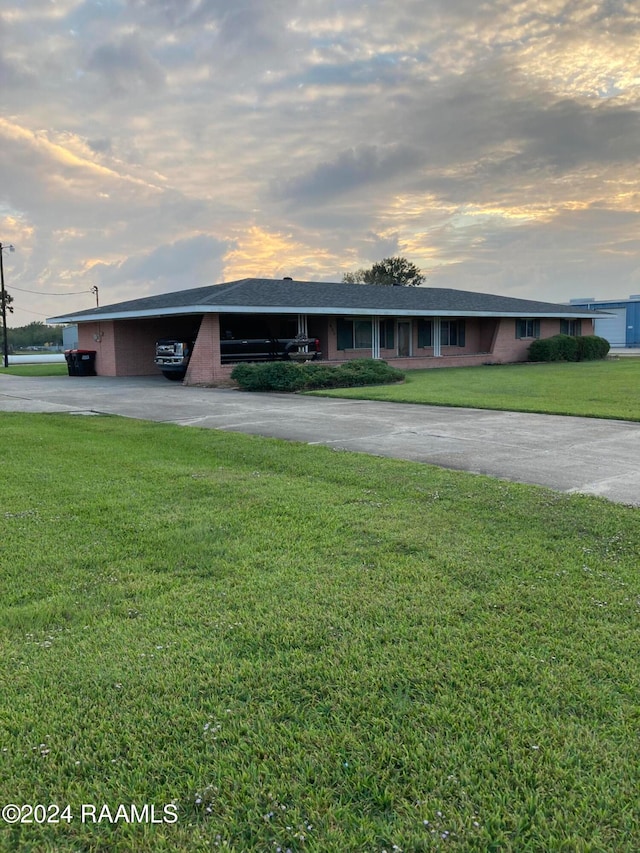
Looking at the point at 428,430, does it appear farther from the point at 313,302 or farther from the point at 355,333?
the point at 355,333

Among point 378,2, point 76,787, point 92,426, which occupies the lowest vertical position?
point 76,787

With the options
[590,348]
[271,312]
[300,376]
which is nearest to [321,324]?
[271,312]

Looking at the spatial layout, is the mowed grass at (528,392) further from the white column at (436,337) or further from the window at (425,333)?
the white column at (436,337)

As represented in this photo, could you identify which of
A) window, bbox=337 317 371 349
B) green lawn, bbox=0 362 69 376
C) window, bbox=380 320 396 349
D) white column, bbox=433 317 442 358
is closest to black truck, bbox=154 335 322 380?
window, bbox=337 317 371 349

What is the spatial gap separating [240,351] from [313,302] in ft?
11.4

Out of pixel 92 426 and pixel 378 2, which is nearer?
pixel 92 426

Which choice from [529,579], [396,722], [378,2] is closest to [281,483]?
[529,579]

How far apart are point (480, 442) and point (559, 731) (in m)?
7.01

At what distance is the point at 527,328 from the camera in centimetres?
3466

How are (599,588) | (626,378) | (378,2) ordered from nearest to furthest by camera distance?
(599,588)
(378,2)
(626,378)

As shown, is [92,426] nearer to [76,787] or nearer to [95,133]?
[76,787]

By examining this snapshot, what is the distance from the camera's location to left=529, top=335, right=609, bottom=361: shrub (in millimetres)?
32781

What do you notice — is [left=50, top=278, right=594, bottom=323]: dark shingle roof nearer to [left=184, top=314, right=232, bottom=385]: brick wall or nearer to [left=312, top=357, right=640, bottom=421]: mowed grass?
[left=184, top=314, right=232, bottom=385]: brick wall

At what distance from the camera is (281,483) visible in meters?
6.88
